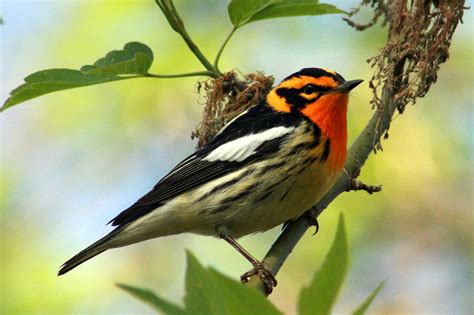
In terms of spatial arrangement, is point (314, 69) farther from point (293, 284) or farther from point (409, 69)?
point (293, 284)

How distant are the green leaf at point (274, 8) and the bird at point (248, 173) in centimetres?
70

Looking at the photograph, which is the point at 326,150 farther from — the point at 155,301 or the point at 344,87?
the point at 155,301

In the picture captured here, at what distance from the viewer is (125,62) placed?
9.07 ft

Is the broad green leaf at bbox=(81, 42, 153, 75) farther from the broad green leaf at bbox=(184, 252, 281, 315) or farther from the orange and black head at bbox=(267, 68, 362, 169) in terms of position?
the broad green leaf at bbox=(184, 252, 281, 315)

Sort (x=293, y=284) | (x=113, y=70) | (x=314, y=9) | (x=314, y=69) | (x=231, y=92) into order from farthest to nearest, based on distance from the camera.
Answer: (x=293, y=284)
(x=314, y=69)
(x=231, y=92)
(x=314, y=9)
(x=113, y=70)

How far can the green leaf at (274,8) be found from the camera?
3.10 meters

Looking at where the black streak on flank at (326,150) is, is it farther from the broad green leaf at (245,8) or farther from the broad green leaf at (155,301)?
the broad green leaf at (155,301)

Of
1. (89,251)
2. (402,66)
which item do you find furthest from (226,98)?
(89,251)

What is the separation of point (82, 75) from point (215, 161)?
1291mm

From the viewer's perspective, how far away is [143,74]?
9.66 ft

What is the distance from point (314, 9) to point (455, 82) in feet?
10.2

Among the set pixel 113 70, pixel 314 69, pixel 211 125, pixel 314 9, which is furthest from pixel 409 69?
pixel 113 70

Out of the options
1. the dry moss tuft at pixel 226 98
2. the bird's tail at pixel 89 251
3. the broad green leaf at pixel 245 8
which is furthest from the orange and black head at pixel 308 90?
the bird's tail at pixel 89 251

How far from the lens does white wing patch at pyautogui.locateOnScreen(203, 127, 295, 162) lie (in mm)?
3875
